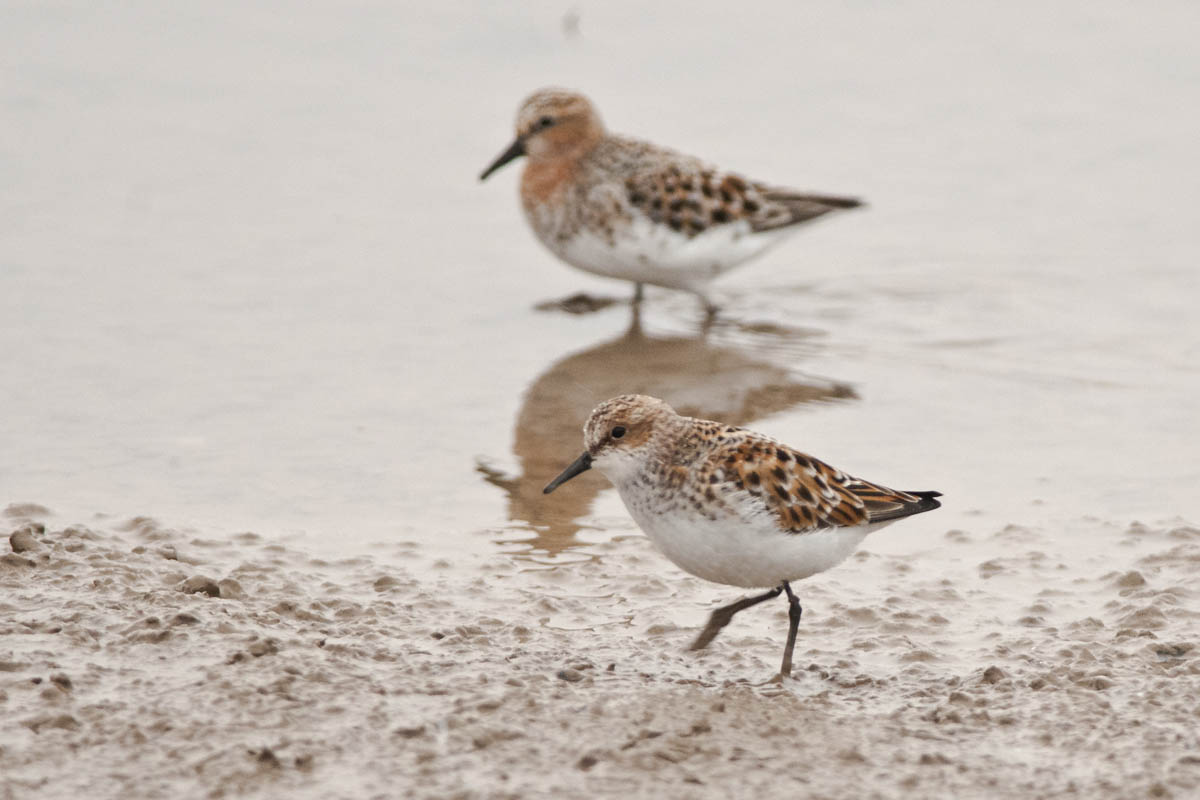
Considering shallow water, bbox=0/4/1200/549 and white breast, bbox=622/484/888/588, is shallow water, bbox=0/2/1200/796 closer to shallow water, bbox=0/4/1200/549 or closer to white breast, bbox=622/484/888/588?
shallow water, bbox=0/4/1200/549

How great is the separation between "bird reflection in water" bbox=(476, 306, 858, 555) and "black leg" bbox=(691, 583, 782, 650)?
5.00ft

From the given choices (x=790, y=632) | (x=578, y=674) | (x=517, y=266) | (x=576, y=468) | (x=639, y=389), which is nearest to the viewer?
(x=578, y=674)

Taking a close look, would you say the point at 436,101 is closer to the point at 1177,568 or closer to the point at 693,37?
the point at 693,37

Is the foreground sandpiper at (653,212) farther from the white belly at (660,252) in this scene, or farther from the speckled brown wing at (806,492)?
the speckled brown wing at (806,492)

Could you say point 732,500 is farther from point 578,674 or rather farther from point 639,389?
point 639,389

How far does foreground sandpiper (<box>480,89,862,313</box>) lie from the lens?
35.8ft

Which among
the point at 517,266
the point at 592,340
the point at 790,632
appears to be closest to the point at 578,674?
the point at 790,632

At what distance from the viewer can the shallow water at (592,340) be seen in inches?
251

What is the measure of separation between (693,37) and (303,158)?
4272 mm

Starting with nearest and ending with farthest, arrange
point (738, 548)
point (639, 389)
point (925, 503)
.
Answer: point (738, 548) < point (925, 503) < point (639, 389)

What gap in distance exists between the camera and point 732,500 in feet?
20.1

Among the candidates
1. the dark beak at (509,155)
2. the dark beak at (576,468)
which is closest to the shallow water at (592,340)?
the dark beak at (576,468)

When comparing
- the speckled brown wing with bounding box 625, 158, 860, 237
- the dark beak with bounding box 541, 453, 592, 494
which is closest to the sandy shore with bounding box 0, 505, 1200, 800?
the dark beak with bounding box 541, 453, 592, 494

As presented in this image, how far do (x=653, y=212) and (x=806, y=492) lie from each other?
4.95 m
